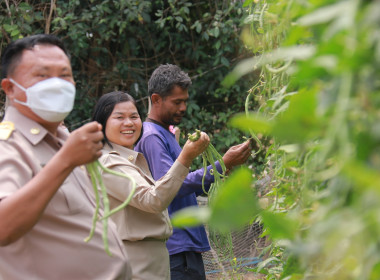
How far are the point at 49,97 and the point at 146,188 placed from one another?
0.84 meters

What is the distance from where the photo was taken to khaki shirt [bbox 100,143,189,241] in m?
2.34

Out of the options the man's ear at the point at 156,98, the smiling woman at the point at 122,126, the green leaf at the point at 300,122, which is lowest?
the green leaf at the point at 300,122

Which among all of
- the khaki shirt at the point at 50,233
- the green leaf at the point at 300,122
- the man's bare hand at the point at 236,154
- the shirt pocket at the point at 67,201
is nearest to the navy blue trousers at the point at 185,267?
the man's bare hand at the point at 236,154

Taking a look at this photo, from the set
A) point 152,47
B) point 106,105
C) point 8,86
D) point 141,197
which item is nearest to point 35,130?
point 8,86

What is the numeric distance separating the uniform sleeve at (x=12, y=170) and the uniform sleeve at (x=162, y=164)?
1256 millimetres

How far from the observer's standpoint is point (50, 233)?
5.34 ft

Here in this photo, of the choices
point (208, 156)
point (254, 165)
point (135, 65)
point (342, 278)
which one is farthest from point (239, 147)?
point (135, 65)

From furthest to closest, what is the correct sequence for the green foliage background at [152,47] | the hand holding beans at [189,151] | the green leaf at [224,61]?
the green leaf at [224,61], the green foliage background at [152,47], the hand holding beans at [189,151]

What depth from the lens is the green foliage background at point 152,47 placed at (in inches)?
200

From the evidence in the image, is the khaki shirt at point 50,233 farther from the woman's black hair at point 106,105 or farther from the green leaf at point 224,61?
the green leaf at point 224,61

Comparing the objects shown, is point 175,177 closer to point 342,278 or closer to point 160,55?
point 342,278

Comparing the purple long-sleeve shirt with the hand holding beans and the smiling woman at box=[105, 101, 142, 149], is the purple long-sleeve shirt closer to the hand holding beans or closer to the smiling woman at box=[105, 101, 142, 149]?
the smiling woman at box=[105, 101, 142, 149]

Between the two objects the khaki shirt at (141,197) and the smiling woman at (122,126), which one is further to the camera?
the smiling woman at (122,126)

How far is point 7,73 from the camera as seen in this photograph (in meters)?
1.71
